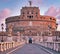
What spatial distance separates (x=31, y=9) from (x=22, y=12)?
5.53 m

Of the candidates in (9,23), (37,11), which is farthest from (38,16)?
(9,23)

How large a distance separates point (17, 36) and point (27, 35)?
5.31 m

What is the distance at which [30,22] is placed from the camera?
414ft

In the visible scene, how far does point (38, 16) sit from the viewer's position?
428 feet

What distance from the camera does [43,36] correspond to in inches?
4469

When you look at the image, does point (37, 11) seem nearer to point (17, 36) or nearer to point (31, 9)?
point (31, 9)

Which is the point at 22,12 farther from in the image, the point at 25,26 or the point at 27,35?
the point at 27,35

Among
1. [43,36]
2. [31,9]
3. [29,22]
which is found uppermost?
[31,9]

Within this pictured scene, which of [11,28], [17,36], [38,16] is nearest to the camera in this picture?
[17,36]

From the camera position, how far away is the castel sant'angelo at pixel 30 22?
124000 millimetres

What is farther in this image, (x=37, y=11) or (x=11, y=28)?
(x=37, y=11)

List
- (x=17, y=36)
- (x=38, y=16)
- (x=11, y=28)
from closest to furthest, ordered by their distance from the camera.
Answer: (x=17, y=36)
(x=11, y=28)
(x=38, y=16)

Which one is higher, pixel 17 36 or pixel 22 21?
pixel 22 21

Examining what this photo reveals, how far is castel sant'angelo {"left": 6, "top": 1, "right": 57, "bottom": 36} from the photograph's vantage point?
124 m
